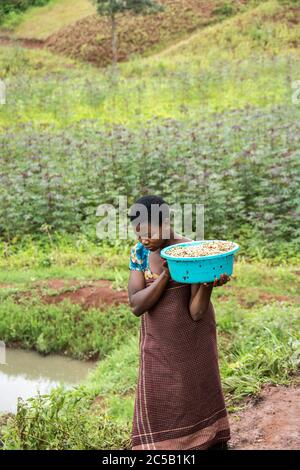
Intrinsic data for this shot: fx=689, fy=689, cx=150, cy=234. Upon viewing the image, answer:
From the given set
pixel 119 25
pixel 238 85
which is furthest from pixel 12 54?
pixel 238 85

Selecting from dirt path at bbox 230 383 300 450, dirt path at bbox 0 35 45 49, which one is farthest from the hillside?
dirt path at bbox 230 383 300 450

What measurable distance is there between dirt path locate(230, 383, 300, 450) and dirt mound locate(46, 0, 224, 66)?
2052cm

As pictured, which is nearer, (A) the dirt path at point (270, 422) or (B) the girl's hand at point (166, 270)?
(B) the girl's hand at point (166, 270)

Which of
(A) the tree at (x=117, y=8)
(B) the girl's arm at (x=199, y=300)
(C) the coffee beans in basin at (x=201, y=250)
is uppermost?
(A) the tree at (x=117, y=8)

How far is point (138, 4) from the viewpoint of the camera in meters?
21.9

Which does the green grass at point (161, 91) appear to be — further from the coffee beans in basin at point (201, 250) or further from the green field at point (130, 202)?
the coffee beans in basin at point (201, 250)

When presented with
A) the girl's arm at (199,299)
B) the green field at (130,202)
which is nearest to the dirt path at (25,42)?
the green field at (130,202)

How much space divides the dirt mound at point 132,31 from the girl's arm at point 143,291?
833 inches

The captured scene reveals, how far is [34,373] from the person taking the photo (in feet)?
20.4

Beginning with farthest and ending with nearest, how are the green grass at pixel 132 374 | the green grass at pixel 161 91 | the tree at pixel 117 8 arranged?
1. the tree at pixel 117 8
2. the green grass at pixel 161 91
3. the green grass at pixel 132 374

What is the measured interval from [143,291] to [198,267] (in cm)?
32

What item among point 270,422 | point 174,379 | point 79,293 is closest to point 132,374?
point 270,422

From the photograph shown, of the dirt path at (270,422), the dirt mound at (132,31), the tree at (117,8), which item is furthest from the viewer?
the dirt mound at (132,31)

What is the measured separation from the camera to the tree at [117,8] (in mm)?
19772
